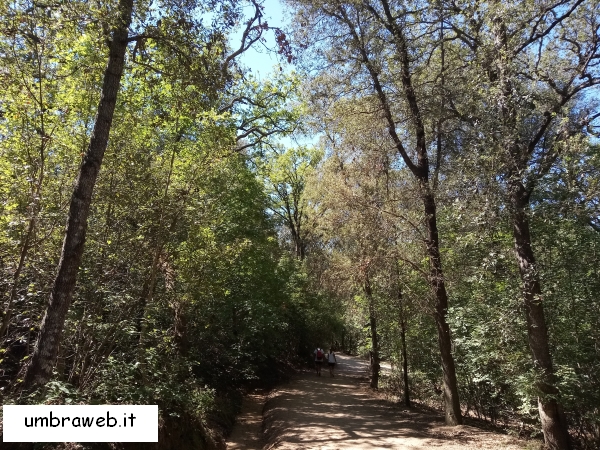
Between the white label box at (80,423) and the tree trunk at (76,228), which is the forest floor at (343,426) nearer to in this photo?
the white label box at (80,423)

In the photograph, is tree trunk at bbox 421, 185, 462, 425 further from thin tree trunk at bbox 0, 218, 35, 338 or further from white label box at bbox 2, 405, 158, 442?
thin tree trunk at bbox 0, 218, 35, 338

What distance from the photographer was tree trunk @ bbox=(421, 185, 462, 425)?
9.46 meters

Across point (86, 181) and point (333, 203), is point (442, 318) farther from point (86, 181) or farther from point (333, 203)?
point (86, 181)

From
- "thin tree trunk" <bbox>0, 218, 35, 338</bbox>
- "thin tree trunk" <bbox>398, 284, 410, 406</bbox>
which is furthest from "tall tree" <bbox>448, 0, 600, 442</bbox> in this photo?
"thin tree trunk" <bbox>0, 218, 35, 338</bbox>

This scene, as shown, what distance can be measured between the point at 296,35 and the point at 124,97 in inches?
214

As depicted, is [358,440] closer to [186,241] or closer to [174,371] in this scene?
[174,371]

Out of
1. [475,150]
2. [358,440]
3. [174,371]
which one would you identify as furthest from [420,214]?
[174,371]

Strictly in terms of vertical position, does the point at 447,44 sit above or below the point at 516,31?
above

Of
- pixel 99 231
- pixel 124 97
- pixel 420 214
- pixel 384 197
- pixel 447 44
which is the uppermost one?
pixel 447 44

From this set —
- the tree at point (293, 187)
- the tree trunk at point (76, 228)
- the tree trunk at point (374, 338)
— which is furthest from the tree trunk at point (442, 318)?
the tree at point (293, 187)

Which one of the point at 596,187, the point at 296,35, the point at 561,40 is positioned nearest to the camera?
the point at 596,187

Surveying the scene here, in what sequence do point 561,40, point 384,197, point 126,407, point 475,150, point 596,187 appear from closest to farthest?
1. point 126,407
2. point 596,187
3. point 475,150
4. point 561,40
5. point 384,197

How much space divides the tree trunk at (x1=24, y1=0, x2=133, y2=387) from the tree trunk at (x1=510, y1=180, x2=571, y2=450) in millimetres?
6804

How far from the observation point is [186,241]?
8.37m
